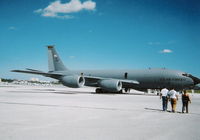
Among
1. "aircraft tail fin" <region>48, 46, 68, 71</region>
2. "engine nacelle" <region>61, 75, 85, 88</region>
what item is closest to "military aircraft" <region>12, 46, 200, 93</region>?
"engine nacelle" <region>61, 75, 85, 88</region>

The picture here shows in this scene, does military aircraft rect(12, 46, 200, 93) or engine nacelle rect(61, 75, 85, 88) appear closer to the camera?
military aircraft rect(12, 46, 200, 93)

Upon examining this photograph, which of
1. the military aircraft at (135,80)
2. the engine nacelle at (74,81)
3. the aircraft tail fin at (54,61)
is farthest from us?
the aircraft tail fin at (54,61)

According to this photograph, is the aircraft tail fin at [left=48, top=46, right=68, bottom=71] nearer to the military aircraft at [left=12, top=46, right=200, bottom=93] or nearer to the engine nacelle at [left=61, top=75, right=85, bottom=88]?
the military aircraft at [left=12, top=46, right=200, bottom=93]

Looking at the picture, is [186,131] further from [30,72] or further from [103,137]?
[30,72]

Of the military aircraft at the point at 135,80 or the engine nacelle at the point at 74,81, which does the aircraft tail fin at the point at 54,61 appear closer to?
the military aircraft at the point at 135,80

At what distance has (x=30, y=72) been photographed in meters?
29.6

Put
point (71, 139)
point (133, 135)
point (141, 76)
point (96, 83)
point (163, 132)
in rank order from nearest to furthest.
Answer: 1. point (71, 139)
2. point (133, 135)
3. point (163, 132)
4. point (141, 76)
5. point (96, 83)

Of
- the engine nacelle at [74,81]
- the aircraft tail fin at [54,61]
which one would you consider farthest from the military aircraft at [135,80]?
the aircraft tail fin at [54,61]

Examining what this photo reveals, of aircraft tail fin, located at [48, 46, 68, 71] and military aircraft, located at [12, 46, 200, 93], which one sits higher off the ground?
aircraft tail fin, located at [48, 46, 68, 71]

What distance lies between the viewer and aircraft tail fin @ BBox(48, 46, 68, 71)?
37344mm

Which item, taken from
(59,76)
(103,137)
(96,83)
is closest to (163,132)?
(103,137)

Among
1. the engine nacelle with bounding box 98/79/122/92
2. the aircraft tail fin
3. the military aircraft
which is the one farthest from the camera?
the aircraft tail fin

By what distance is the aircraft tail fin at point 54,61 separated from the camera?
37344mm

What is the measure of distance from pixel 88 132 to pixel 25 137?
174cm
